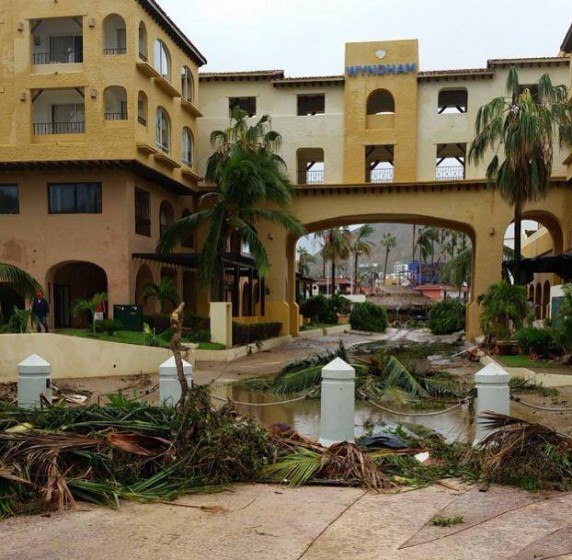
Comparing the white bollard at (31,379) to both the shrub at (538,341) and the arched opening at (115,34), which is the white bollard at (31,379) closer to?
the shrub at (538,341)

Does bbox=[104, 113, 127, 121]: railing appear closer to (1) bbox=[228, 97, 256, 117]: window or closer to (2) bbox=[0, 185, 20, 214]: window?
(2) bbox=[0, 185, 20, 214]: window

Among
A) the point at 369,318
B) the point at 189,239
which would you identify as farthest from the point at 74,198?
the point at 369,318

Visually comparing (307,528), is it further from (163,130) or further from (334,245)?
(334,245)

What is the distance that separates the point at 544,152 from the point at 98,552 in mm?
21362

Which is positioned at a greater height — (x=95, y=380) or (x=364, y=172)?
(x=364, y=172)

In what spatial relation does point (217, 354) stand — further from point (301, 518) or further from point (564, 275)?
point (301, 518)

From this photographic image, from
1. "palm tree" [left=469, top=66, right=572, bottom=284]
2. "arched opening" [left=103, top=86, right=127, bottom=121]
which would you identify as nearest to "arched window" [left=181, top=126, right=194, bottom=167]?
"arched opening" [left=103, top=86, right=127, bottom=121]

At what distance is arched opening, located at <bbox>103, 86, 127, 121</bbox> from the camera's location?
26859 millimetres

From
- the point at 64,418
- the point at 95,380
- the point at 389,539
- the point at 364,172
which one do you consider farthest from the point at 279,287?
the point at 389,539

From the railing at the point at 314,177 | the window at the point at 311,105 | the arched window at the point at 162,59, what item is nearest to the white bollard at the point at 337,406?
the arched window at the point at 162,59

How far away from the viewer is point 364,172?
Answer: 32125 mm

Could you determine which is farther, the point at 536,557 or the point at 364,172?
the point at 364,172

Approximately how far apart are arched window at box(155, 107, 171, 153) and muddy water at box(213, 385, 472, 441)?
17072 millimetres

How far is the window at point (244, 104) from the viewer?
111ft
